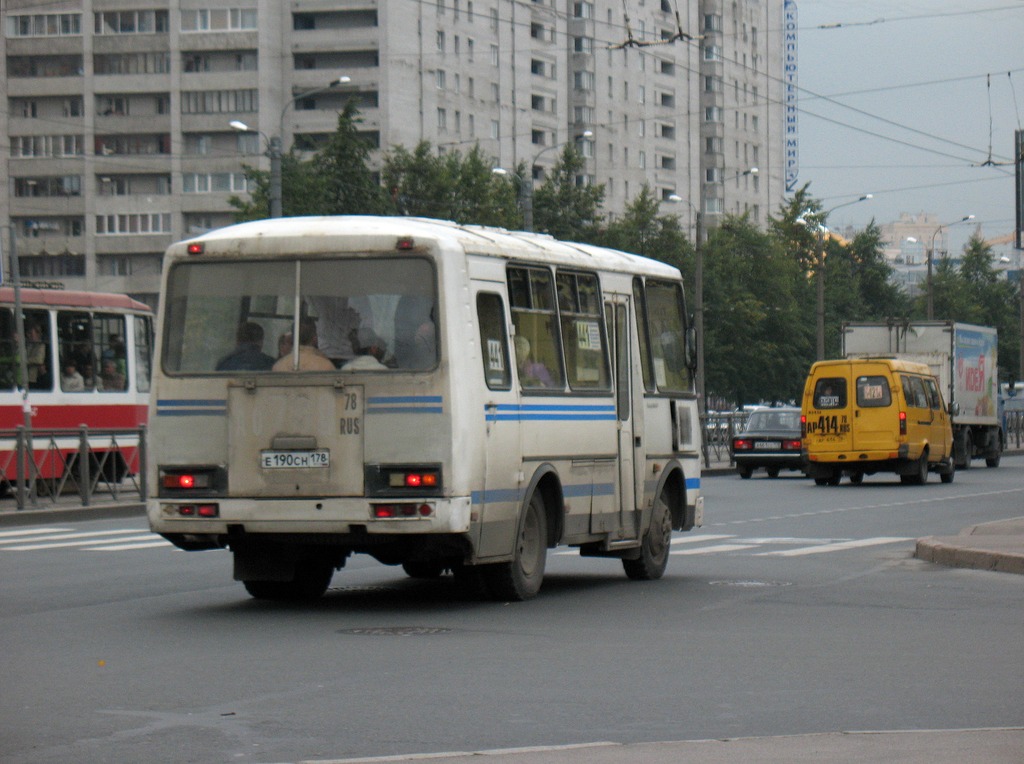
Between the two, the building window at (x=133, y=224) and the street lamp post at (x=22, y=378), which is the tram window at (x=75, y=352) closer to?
the street lamp post at (x=22, y=378)

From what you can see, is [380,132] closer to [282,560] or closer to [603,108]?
[603,108]

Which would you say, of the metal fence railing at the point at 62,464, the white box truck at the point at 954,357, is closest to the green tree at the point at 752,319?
the white box truck at the point at 954,357

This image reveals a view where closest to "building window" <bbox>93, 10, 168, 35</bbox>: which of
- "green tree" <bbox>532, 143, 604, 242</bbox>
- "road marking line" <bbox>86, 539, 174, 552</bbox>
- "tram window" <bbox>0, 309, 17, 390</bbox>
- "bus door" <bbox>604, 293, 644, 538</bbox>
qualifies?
"green tree" <bbox>532, 143, 604, 242</bbox>

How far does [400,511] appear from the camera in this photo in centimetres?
1279

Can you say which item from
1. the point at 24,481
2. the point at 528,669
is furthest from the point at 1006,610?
the point at 24,481

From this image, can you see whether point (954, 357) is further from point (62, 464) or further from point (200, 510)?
point (200, 510)

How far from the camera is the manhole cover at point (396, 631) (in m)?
11.8

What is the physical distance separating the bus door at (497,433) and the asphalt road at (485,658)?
1.98 feet

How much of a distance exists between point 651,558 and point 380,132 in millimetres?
82676

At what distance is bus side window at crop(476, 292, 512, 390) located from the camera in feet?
44.2

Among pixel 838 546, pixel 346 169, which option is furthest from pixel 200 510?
pixel 346 169

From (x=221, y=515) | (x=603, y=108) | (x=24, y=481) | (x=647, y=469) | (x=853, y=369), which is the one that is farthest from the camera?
(x=603, y=108)

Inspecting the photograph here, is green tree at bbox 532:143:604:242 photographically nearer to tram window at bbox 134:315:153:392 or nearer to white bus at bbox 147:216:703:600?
tram window at bbox 134:315:153:392

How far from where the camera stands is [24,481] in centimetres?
2709
